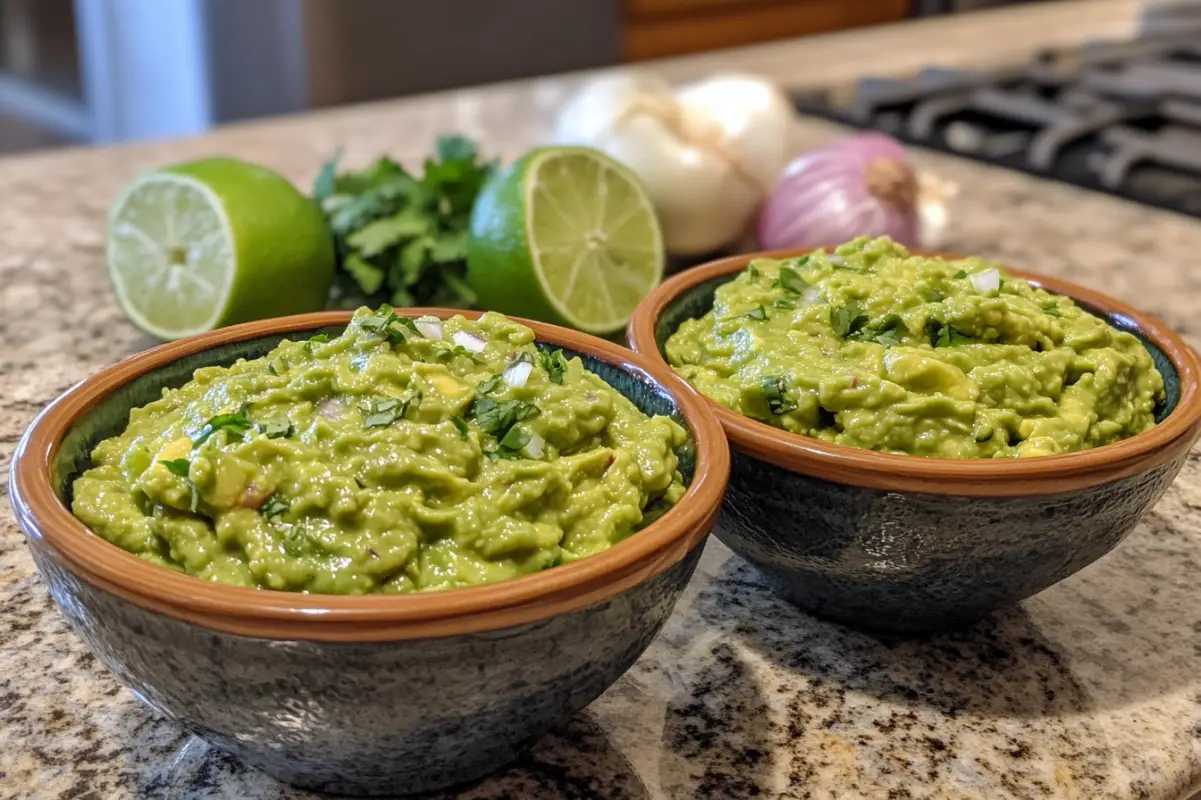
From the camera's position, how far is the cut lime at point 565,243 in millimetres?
1395

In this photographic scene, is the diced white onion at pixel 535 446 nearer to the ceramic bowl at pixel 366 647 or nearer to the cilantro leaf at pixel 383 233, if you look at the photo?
the ceramic bowl at pixel 366 647

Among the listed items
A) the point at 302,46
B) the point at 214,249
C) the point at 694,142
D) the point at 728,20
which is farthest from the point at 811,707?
the point at 728,20

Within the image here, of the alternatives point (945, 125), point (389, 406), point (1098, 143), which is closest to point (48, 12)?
point (945, 125)

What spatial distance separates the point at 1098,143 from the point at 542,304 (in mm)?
1472

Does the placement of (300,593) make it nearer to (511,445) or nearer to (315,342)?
(511,445)

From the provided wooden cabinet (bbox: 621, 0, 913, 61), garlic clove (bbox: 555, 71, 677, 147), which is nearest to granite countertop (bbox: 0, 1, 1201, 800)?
garlic clove (bbox: 555, 71, 677, 147)

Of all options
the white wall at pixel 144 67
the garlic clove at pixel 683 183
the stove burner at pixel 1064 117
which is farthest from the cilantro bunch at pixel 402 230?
the white wall at pixel 144 67

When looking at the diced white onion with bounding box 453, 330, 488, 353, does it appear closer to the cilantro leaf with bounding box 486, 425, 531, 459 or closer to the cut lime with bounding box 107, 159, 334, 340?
the cilantro leaf with bounding box 486, 425, 531, 459

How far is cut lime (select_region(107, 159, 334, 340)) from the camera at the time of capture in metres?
1.37

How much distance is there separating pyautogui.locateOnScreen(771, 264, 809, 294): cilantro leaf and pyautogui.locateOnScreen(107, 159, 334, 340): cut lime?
60cm

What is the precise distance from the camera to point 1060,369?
3.14ft

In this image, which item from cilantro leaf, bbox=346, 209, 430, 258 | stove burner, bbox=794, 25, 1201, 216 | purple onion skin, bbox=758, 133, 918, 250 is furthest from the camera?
stove burner, bbox=794, 25, 1201, 216

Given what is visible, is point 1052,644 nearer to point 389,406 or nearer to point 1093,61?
point 389,406

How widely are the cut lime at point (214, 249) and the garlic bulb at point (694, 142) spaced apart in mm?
488
